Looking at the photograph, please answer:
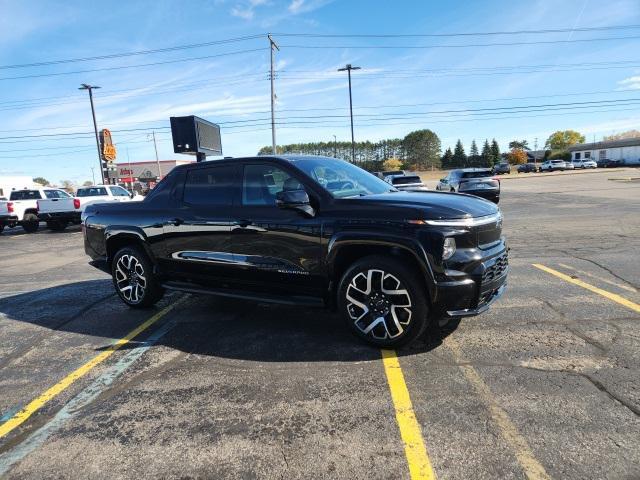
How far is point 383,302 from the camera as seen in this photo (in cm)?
388

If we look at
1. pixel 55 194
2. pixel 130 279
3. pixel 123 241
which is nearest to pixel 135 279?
→ pixel 130 279

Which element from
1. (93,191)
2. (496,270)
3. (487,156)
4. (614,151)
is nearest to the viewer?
(496,270)

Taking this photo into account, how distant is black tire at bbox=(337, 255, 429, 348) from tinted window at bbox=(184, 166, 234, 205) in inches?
66.0

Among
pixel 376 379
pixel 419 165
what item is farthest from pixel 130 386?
pixel 419 165

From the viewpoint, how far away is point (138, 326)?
16.7 ft

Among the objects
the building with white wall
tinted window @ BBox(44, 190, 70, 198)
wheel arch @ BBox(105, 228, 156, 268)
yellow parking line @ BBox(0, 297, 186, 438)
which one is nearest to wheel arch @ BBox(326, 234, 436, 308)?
yellow parking line @ BBox(0, 297, 186, 438)

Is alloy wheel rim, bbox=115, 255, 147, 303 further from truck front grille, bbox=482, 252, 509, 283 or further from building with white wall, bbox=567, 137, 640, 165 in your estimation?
building with white wall, bbox=567, 137, 640, 165

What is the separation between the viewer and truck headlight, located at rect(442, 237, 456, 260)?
362cm

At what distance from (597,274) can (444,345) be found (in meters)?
3.71

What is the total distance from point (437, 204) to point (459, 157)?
5234 inches

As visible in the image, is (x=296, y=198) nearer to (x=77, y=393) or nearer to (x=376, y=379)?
(x=376, y=379)

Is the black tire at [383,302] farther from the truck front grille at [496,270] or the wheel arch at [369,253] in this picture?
the truck front grille at [496,270]

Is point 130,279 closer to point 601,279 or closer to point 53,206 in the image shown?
point 601,279

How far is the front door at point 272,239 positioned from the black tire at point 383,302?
361 millimetres
